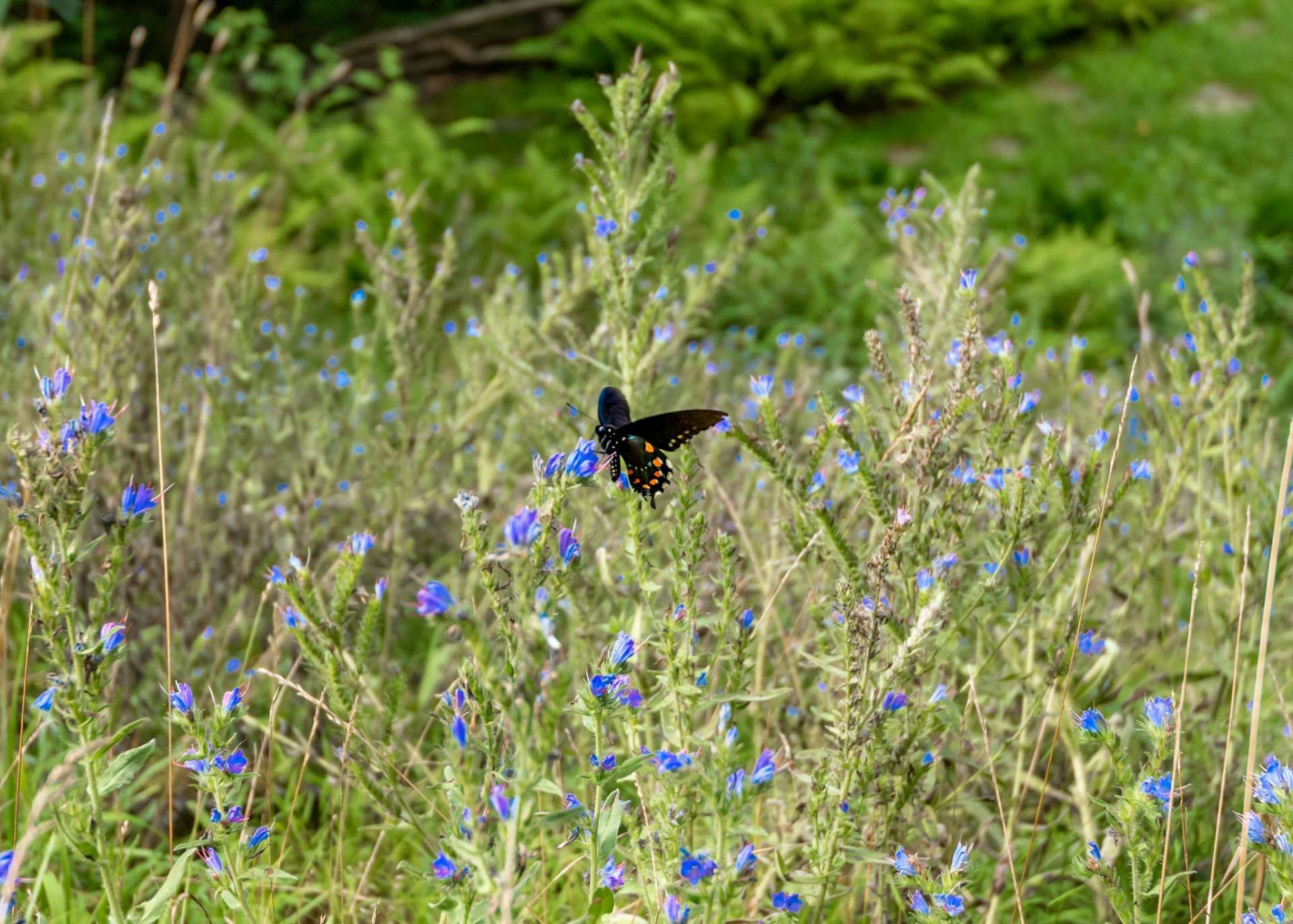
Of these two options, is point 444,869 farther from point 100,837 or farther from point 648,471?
point 648,471

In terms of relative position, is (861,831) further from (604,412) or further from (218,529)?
(218,529)

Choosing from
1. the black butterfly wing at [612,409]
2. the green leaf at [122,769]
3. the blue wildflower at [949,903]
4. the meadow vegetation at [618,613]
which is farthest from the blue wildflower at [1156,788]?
the green leaf at [122,769]

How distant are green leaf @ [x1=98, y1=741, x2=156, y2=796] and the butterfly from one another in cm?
74

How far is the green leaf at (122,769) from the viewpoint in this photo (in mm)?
1439

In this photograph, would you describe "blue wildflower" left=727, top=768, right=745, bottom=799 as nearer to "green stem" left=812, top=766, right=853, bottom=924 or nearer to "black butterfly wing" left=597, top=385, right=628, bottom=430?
"green stem" left=812, top=766, right=853, bottom=924

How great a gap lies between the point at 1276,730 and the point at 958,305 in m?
1.16

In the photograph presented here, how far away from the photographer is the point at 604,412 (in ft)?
6.69

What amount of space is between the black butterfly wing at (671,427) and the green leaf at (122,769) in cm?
85

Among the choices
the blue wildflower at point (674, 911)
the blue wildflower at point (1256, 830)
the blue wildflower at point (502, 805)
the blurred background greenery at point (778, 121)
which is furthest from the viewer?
the blurred background greenery at point (778, 121)

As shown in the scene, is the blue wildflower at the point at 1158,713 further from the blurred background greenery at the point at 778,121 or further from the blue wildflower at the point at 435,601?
the blurred background greenery at the point at 778,121

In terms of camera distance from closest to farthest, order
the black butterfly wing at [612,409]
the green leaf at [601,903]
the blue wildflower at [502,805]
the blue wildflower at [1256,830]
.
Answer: the blue wildflower at [502,805] → the blue wildflower at [1256,830] → the green leaf at [601,903] → the black butterfly wing at [612,409]

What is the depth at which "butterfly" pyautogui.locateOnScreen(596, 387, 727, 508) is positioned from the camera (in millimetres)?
1808

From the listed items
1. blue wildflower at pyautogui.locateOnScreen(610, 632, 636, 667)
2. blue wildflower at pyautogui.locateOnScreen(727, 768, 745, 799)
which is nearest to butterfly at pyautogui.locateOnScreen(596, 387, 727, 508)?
blue wildflower at pyautogui.locateOnScreen(610, 632, 636, 667)

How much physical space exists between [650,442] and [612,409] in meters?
0.14
